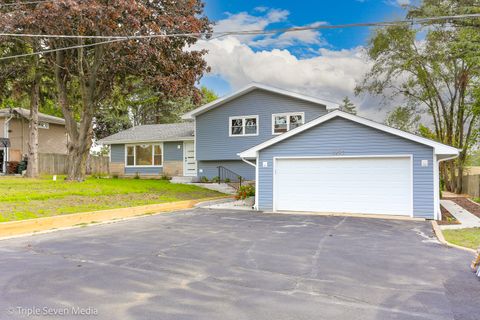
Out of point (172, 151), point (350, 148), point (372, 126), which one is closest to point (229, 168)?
point (172, 151)

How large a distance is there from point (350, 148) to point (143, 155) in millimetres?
17154

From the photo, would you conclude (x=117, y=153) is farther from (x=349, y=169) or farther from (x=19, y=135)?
(x=349, y=169)

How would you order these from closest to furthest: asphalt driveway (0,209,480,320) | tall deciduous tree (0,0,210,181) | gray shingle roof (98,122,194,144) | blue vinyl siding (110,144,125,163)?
1. asphalt driveway (0,209,480,320)
2. tall deciduous tree (0,0,210,181)
3. gray shingle roof (98,122,194,144)
4. blue vinyl siding (110,144,125,163)

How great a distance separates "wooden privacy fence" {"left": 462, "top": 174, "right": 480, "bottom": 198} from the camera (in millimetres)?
21641

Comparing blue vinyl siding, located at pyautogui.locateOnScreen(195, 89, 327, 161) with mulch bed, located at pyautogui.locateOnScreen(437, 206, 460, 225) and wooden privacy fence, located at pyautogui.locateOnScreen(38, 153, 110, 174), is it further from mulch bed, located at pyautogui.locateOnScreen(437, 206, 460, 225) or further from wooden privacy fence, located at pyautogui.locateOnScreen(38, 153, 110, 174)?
wooden privacy fence, located at pyautogui.locateOnScreen(38, 153, 110, 174)

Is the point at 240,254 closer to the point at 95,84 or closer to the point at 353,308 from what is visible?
the point at 353,308

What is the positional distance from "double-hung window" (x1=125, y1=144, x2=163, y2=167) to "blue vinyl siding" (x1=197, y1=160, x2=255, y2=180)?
3935 mm

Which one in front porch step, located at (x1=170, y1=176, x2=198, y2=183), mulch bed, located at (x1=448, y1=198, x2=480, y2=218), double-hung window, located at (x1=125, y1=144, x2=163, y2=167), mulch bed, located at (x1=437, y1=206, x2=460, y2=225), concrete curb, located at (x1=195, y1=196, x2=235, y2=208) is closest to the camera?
mulch bed, located at (x1=437, y1=206, x2=460, y2=225)

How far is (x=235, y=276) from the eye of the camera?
5.37m

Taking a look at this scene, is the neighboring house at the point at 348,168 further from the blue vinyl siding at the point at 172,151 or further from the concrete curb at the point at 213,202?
the blue vinyl siding at the point at 172,151

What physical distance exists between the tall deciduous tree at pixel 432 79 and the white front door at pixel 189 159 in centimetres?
1260

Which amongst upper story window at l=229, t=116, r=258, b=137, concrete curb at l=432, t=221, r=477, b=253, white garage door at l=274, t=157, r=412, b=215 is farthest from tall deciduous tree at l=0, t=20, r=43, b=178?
concrete curb at l=432, t=221, r=477, b=253

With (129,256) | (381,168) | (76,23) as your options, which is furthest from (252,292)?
(76,23)

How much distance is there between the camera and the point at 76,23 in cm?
1548
